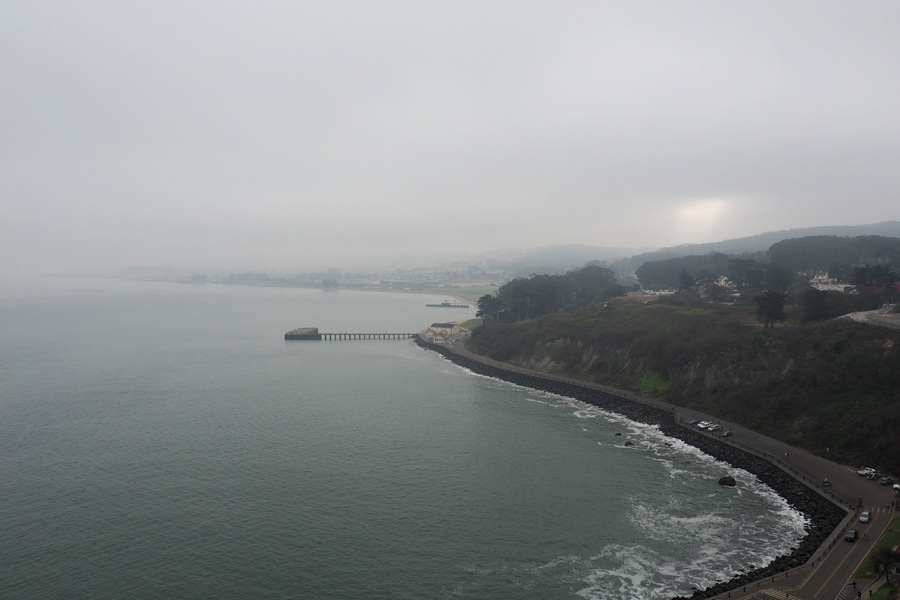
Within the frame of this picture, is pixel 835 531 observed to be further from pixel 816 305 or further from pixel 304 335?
pixel 304 335

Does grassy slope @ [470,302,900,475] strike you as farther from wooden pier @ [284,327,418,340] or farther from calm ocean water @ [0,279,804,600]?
wooden pier @ [284,327,418,340]

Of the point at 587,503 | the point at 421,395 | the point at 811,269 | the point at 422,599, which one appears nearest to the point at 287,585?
the point at 422,599

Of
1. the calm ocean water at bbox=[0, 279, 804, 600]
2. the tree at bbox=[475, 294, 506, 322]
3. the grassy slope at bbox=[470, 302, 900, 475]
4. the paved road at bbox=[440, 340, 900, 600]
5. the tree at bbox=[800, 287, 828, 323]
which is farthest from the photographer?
the tree at bbox=[475, 294, 506, 322]

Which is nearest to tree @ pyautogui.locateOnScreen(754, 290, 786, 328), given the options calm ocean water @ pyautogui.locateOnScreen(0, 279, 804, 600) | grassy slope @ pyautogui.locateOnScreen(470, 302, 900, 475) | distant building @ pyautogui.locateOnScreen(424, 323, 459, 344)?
grassy slope @ pyautogui.locateOnScreen(470, 302, 900, 475)

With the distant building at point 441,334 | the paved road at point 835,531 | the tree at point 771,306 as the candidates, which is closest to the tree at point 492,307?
the distant building at point 441,334

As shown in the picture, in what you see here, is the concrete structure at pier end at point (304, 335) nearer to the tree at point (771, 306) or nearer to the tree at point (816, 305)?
the tree at point (771, 306)

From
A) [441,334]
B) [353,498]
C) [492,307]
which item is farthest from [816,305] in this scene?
[441,334]
